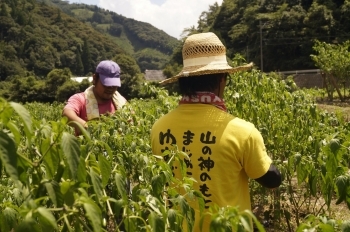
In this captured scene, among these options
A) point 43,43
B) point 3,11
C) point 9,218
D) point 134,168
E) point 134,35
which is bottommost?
point 134,168

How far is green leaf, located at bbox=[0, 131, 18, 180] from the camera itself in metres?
0.99

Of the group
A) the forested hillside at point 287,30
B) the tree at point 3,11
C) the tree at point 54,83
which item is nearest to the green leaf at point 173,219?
the forested hillside at point 287,30

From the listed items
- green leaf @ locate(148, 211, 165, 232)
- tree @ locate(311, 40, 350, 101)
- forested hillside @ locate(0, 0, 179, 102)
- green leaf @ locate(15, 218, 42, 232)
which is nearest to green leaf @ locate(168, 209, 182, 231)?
green leaf @ locate(148, 211, 165, 232)

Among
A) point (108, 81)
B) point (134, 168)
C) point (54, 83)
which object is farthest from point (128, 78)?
point (134, 168)

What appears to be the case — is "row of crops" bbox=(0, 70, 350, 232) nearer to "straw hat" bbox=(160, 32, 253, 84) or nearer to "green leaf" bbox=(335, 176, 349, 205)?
"green leaf" bbox=(335, 176, 349, 205)

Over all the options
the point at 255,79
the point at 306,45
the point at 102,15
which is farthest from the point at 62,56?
the point at 102,15

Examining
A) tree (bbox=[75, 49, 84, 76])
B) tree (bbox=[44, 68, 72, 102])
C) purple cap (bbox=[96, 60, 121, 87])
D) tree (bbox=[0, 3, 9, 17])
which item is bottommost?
tree (bbox=[44, 68, 72, 102])

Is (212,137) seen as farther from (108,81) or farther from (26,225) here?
(108,81)

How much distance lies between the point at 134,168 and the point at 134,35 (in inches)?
5266

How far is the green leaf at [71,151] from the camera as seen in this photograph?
42.6 inches

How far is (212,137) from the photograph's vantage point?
189 centimetres

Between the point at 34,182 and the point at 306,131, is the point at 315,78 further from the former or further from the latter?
the point at 34,182

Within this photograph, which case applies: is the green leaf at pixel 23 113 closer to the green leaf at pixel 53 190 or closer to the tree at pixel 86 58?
the green leaf at pixel 53 190

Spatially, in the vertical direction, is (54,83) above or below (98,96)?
below
